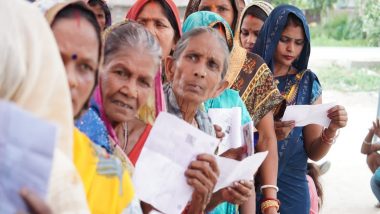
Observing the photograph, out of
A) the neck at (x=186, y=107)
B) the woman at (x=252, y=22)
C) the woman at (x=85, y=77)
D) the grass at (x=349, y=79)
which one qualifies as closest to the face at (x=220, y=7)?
the woman at (x=252, y=22)

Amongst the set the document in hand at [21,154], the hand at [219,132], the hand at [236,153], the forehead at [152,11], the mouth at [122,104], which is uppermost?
the document in hand at [21,154]

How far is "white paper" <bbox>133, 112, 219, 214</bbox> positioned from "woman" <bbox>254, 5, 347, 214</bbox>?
166cm

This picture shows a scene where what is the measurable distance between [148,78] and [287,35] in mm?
1748

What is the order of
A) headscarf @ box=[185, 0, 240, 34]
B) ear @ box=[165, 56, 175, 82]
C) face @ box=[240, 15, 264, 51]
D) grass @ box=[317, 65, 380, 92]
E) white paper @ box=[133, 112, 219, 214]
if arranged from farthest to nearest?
grass @ box=[317, 65, 380, 92] < headscarf @ box=[185, 0, 240, 34] < face @ box=[240, 15, 264, 51] < ear @ box=[165, 56, 175, 82] < white paper @ box=[133, 112, 219, 214]

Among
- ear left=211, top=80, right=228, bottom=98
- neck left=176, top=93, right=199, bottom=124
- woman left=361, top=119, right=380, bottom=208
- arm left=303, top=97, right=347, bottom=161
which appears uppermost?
ear left=211, top=80, right=228, bottom=98

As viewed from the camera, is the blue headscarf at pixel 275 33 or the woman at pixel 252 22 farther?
the woman at pixel 252 22

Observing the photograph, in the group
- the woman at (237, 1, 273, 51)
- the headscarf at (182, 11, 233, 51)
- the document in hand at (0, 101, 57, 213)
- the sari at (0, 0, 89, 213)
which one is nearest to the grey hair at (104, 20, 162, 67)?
the sari at (0, 0, 89, 213)

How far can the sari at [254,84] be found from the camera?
3320 millimetres

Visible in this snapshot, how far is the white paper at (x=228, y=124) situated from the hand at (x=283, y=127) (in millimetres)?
637

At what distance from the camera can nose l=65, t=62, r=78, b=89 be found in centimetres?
152

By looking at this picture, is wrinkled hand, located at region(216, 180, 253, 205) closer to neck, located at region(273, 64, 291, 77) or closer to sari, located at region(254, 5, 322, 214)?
sari, located at region(254, 5, 322, 214)

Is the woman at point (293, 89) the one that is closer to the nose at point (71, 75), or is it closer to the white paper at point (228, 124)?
the white paper at point (228, 124)

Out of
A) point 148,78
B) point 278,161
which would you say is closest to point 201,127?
point 148,78

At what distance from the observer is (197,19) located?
3381mm
